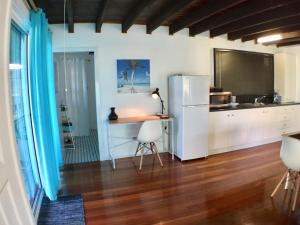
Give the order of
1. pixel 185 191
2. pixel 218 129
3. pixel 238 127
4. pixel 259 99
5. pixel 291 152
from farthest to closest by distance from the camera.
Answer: pixel 259 99 < pixel 238 127 < pixel 218 129 < pixel 185 191 < pixel 291 152

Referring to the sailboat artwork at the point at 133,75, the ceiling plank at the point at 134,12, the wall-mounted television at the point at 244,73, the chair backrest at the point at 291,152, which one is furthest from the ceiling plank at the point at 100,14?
the chair backrest at the point at 291,152

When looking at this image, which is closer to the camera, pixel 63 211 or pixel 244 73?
pixel 63 211

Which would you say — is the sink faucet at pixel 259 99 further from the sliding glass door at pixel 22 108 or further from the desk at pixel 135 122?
the sliding glass door at pixel 22 108

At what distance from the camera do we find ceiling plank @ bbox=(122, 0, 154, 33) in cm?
295

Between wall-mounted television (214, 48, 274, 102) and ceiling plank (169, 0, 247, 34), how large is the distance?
4.36ft

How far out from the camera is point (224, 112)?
4453 mm

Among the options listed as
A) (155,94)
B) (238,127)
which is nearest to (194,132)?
(155,94)

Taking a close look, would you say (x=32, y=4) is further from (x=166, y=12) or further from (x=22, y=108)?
(x=166, y=12)

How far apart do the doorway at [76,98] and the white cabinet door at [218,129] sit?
8.83ft

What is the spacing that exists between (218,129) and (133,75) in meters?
2.03

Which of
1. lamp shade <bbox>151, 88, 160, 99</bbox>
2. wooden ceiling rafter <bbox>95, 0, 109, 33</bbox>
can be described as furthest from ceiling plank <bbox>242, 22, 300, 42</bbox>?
wooden ceiling rafter <bbox>95, 0, 109, 33</bbox>

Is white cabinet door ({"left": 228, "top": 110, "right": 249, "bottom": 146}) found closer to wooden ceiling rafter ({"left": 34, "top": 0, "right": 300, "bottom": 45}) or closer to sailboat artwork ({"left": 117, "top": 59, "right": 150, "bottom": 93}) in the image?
wooden ceiling rafter ({"left": 34, "top": 0, "right": 300, "bottom": 45})

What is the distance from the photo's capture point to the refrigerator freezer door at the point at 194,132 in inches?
159

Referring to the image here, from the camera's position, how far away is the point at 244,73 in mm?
5434
